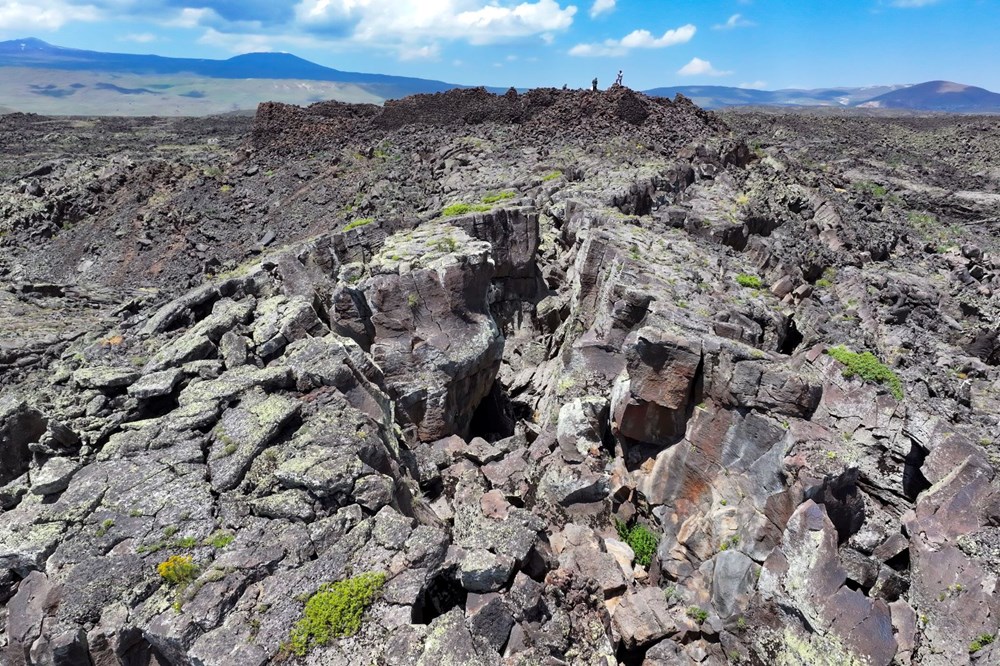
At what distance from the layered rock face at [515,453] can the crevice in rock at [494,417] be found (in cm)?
14

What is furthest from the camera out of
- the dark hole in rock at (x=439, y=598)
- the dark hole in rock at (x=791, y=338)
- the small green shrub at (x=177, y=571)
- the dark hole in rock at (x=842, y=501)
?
Result: the dark hole in rock at (x=791, y=338)

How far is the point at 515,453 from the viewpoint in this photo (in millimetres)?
19891

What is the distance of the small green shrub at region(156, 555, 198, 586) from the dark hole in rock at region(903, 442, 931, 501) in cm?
1707

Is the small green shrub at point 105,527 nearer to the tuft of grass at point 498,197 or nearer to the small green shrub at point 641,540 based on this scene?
the small green shrub at point 641,540

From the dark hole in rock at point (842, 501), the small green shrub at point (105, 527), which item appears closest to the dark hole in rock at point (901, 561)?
the dark hole in rock at point (842, 501)

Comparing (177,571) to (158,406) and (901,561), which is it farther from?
(901,561)

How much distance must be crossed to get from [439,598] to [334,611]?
204 centimetres

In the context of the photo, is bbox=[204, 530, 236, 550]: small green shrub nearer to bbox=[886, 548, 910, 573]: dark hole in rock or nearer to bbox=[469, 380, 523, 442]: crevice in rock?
bbox=[469, 380, 523, 442]: crevice in rock

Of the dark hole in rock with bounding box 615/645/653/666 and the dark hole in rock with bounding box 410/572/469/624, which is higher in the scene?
the dark hole in rock with bounding box 410/572/469/624

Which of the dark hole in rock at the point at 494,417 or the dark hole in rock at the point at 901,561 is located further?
the dark hole in rock at the point at 494,417

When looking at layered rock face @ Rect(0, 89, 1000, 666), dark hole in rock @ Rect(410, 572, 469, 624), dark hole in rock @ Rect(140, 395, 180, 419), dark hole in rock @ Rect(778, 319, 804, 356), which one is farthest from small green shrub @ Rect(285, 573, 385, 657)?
dark hole in rock @ Rect(778, 319, 804, 356)

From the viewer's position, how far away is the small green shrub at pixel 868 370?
16.6m

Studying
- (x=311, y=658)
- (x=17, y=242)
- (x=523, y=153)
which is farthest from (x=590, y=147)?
(x=17, y=242)

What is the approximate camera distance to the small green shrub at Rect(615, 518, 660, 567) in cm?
1689
